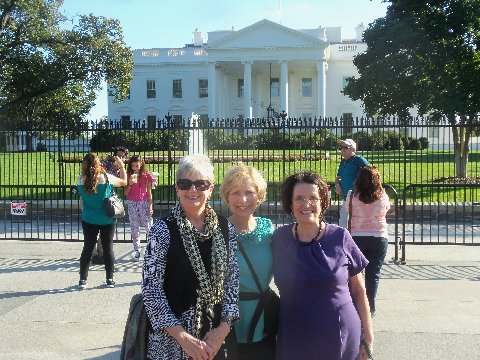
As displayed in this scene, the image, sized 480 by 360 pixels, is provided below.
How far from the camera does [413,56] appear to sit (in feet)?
72.9

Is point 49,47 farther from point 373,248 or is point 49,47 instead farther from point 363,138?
point 373,248

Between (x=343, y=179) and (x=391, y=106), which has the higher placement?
(x=391, y=106)

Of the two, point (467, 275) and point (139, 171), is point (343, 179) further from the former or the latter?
point (139, 171)

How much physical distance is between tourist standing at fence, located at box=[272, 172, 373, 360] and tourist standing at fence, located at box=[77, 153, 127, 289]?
460 centimetres

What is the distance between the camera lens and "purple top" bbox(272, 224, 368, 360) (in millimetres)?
3316

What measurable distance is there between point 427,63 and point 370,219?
16975mm

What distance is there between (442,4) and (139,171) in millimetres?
14404

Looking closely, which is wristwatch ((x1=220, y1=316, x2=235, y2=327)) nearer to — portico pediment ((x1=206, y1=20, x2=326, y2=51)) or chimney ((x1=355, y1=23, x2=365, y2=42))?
portico pediment ((x1=206, y1=20, x2=326, y2=51))

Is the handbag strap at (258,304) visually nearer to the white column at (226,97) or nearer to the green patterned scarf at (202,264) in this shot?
the green patterned scarf at (202,264)

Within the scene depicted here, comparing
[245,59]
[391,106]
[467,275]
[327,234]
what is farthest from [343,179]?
[245,59]

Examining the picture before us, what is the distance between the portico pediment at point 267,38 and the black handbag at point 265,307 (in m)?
61.0

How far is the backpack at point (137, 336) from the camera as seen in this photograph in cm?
325

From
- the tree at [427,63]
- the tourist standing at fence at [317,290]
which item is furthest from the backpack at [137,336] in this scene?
the tree at [427,63]

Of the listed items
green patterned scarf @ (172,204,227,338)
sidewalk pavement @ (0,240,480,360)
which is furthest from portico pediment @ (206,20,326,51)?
green patterned scarf @ (172,204,227,338)
